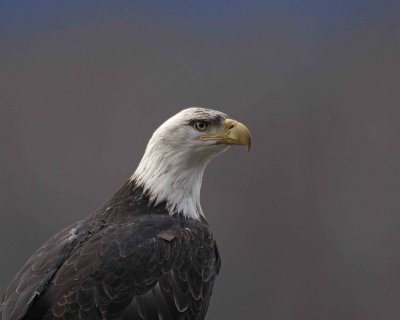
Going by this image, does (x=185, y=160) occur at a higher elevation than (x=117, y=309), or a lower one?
higher

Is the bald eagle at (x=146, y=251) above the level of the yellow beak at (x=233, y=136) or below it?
below

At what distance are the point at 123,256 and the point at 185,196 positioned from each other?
57cm

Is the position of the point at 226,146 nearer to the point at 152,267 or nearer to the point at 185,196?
the point at 185,196

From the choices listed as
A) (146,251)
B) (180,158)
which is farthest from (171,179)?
(146,251)

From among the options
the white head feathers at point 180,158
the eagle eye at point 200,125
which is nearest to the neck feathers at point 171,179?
the white head feathers at point 180,158

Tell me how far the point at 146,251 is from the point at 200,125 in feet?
2.12

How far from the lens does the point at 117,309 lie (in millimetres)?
4250

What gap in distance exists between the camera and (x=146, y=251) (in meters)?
4.40

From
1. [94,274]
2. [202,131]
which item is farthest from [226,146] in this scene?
[94,274]

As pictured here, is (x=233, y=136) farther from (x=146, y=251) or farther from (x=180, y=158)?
(x=146, y=251)

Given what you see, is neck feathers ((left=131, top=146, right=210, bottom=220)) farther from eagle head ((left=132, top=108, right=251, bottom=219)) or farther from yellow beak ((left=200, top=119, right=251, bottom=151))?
yellow beak ((left=200, top=119, right=251, bottom=151))

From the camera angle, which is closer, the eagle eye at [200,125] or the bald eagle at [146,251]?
the bald eagle at [146,251]

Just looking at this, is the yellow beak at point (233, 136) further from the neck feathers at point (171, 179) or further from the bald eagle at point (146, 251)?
the neck feathers at point (171, 179)

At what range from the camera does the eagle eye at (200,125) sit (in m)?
4.74
